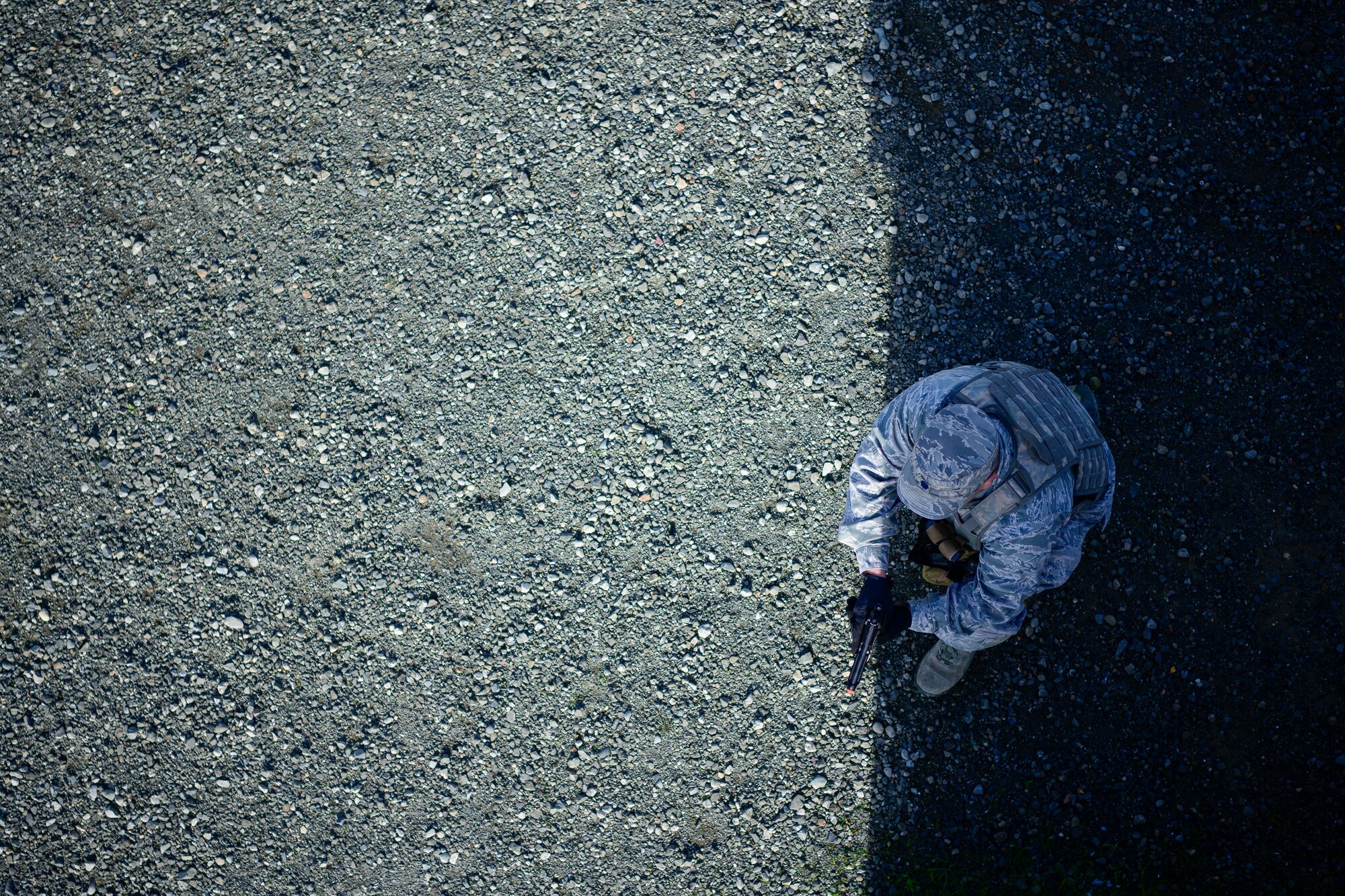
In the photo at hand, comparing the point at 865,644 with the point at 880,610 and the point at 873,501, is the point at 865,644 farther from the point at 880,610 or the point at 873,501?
the point at 873,501

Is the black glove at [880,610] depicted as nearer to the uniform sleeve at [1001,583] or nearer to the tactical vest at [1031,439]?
the uniform sleeve at [1001,583]

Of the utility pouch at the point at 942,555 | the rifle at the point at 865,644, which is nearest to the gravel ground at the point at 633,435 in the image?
the rifle at the point at 865,644

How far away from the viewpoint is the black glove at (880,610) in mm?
4184

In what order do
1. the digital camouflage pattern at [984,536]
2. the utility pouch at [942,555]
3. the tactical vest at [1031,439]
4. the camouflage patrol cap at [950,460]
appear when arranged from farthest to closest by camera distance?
the utility pouch at [942,555]
the digital camouflage pattern at [984,536]
the tactical vest at [1031,439]
the camouflage patrol cap at [950,460]

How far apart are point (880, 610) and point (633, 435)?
1.87 m

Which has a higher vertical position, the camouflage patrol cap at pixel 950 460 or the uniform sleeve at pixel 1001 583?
the camouflage patrol cap at pixel 950 460

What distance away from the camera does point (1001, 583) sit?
3.77 metres

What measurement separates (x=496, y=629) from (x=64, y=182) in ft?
14.3

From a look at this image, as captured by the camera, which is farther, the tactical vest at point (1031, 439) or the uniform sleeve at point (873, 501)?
the uniform sleeve at point (873, 501)

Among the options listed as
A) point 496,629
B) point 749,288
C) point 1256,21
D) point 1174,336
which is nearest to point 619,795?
point 496,629

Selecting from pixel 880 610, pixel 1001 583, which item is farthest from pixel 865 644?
pixel 1001 583

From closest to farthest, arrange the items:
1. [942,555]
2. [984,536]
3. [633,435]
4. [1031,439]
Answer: [1031,439], [984,536], [942,555], [633,435]

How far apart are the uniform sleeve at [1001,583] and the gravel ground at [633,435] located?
2.65 ft

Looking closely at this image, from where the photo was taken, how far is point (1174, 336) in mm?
4949
